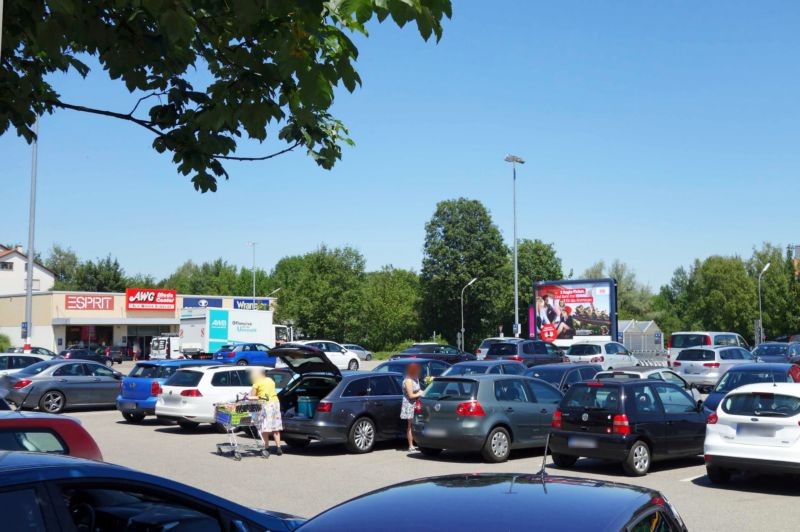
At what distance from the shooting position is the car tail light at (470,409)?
14.1 meters

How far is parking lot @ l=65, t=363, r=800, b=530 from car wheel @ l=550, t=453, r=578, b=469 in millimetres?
132

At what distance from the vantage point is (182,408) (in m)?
18.5

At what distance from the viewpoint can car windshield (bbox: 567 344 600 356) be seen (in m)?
34.1

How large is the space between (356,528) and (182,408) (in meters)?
16.4

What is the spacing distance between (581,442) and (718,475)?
2072mm

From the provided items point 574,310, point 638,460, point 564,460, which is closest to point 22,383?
point 564,460

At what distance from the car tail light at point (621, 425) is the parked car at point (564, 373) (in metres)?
7.05

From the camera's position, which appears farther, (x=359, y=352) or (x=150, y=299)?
(x=150, y=299)

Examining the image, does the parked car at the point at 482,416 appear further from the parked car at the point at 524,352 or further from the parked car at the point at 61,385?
the parked car at the point at 524,352

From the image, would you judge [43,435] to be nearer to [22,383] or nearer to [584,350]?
[22,383]

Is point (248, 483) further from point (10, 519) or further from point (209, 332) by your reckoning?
point (209, 332)

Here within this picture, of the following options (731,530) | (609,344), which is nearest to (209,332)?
(609,344)

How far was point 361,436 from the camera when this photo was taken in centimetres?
1562

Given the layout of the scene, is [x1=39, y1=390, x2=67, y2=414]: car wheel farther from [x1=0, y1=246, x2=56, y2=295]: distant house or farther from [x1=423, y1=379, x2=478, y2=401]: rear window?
[x1=0, y1=246, x2=56, y2=295]: distant house
